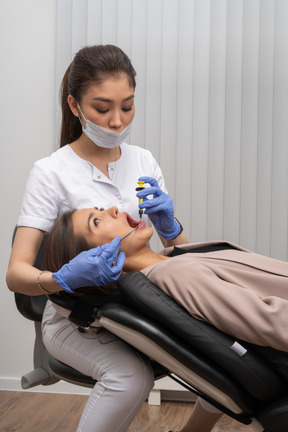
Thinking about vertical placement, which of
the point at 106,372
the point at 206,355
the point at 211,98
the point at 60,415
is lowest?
the point at 60,415

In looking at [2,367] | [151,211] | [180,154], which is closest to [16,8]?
[180,154]

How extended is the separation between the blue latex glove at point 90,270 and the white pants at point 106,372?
0.78ft

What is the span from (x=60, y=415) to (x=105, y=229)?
1308 millimetres

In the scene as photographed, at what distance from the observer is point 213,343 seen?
1124 millimetres

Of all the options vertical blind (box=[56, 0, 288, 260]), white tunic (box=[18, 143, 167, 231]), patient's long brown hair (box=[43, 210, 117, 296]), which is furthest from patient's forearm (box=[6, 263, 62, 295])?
vertical blind (box=[56, 0, 288, 260])

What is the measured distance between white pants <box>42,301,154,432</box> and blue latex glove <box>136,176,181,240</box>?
1.29 ft

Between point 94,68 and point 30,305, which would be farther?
point 30,305

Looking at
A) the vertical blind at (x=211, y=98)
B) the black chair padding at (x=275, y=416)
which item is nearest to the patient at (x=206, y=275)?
the black chair padding at (x=275, y=416)

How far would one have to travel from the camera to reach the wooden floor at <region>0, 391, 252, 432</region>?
2.23m

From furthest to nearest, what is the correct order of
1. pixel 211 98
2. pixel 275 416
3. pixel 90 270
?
1. pixel 211 98
2. pixel 90 270
3. pixel 275 416

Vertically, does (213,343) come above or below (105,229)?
below

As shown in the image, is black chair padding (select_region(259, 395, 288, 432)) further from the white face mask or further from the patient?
the white face mask

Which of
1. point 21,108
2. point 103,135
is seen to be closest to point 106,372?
point 103,135

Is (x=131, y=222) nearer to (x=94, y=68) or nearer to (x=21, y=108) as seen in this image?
(x=94, y=68)
